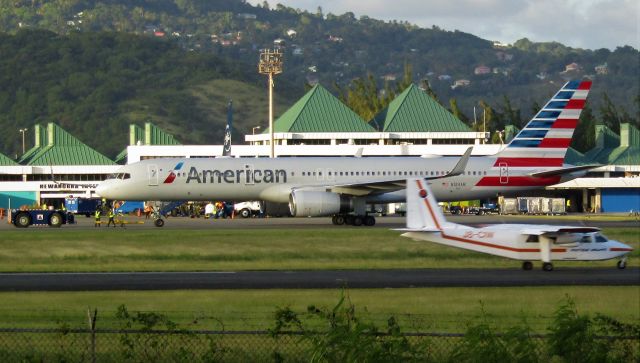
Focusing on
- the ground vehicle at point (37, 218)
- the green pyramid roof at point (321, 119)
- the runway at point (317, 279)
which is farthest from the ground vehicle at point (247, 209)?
the runway at point (317, 279)

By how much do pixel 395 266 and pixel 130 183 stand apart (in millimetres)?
24965

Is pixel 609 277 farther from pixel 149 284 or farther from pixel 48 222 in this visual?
pixel 48 222

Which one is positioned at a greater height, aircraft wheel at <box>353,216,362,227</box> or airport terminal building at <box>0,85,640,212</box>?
airport terminal building at <box>0,85,640,212</box>

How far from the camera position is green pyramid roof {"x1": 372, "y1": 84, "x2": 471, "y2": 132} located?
135 meters

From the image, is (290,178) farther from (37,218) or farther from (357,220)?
(37,218)

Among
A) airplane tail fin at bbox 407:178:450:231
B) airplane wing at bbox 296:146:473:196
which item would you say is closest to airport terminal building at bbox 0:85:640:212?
airplane wing at bbox 296:146:473:196

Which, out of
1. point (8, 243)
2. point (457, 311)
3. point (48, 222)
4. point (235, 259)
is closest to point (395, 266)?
point (235, 259)

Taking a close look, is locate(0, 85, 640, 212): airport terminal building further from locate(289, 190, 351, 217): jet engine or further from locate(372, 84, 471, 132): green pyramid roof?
locate(289, 190, 351, 217): jet engine

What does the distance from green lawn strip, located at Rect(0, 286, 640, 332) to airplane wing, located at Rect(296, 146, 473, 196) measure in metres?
28.3

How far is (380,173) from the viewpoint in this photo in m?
64.6

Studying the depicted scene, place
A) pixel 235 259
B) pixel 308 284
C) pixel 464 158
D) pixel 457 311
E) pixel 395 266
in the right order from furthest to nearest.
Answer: pixel 464 158
pixel 235 259
pixel 395 266
pixel 308 284
pixel 457 311

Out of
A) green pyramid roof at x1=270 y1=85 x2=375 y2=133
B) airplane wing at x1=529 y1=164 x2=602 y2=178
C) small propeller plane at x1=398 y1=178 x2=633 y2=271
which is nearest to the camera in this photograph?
small propeller plane at x1=398 y1=178 x2=633 y2=271

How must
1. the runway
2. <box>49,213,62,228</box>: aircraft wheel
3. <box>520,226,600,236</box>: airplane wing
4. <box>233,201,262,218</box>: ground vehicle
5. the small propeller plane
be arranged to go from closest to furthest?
the runway → <box>520,226,600,236</box>: airplane wing → the small propeller plane → <box>49,213,62,228</box>: aircraft wheel → <box>233,201,262,218</box>: ground vehicle

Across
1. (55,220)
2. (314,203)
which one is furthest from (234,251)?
(55,220)
